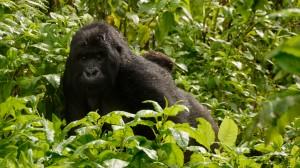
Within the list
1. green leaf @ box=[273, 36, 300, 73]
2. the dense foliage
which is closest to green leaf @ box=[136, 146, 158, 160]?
the dense foliage

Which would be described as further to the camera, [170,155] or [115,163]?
[170,155]

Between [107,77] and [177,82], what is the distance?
40.7 inches

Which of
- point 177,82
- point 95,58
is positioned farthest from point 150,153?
point 177,82

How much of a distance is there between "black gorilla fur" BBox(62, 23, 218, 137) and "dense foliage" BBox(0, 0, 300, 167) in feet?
0.44

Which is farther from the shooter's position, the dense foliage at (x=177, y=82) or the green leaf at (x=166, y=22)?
the green leaf at (x=166, y=22)

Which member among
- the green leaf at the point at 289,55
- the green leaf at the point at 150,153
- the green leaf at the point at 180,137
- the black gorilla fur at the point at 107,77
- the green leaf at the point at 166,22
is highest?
the green leaf at the point at 289,55

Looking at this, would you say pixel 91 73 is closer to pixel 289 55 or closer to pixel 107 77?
pixel 107 77

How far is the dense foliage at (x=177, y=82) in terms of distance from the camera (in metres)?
2.12

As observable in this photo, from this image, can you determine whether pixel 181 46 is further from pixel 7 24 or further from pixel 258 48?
pixel 7 24

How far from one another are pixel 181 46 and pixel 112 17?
848mm

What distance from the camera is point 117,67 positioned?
5203mm

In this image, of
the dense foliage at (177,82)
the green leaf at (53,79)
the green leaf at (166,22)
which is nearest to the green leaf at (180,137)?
the dense foliage at (177,82)

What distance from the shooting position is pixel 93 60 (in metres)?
5.14

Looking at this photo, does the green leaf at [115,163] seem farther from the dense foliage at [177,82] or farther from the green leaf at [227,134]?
the green leaf at [227,134]
